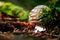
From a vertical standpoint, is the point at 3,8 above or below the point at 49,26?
above

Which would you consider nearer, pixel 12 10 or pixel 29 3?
pixel 12 10

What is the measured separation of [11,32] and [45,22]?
149cm

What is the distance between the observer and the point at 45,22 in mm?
9477

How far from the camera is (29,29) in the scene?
979 centimetres

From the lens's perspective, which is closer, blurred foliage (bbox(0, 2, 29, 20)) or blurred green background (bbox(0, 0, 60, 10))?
blurred foliage (bbox(0, 2, 29, 20))

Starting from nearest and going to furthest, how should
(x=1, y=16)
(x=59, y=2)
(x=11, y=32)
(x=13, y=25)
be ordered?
(x=11, y=32)
(x=13, y=25)
(x=1, y=16)
(x=59, y=2)

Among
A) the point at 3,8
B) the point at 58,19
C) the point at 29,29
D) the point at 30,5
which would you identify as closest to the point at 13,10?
the point at 3,8

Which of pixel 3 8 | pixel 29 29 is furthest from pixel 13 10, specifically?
pixel 29 29

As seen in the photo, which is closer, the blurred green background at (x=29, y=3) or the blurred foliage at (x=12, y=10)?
the blurred foliage at (x=12, y=10)

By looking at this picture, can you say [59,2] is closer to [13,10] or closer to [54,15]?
[13,10]

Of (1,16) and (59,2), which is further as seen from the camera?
(59,2)

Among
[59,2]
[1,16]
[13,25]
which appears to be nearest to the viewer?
[13,25]

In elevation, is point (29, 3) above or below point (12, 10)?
above

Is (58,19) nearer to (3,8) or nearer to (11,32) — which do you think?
(11,32)
